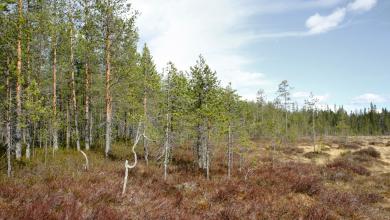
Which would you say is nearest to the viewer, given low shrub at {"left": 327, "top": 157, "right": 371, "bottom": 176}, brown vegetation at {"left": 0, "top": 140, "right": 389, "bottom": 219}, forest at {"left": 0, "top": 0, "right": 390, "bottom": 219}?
brown vegetation at {"left": 0, "top": 140, "right": 389, "bottom": 219}

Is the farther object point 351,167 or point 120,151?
point 351,167

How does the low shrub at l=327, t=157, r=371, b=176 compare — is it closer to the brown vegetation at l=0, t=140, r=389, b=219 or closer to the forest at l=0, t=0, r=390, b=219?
the forest at l=0, t=0, r=390, b=219

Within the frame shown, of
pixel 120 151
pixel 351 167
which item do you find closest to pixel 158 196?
pixel 120 151

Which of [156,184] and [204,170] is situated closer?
[156,184]

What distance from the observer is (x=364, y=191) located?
Answer: 1889cm

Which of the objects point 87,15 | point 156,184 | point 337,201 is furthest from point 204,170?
point 87,15

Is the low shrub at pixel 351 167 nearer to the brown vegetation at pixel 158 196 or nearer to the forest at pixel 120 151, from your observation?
the forest at pixel 120 151

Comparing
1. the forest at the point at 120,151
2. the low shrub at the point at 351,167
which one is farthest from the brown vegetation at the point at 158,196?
the low shrub at the point at 351,167

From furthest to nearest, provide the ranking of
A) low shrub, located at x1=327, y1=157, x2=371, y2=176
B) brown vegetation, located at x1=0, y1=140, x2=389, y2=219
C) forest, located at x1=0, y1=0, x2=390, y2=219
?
low shrub, located at x1=327, y1=157, x2=371, y2=176, forest, located at x1=0, y1=0, x2=390, y2=219, brown vegetation, located at x1=0, y1=140, x2=389, y2=219

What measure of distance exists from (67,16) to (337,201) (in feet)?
72.2

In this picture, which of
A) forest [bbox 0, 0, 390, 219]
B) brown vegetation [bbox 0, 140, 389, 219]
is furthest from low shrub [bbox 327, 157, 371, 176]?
brown vegetation [bbox 0, 140, 389, 219]

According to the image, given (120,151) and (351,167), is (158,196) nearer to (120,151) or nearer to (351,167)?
(120,151)

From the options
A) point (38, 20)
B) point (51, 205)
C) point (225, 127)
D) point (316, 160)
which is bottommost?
point (316, 160)

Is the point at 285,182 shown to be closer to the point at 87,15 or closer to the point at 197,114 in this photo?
the point at 197,114
